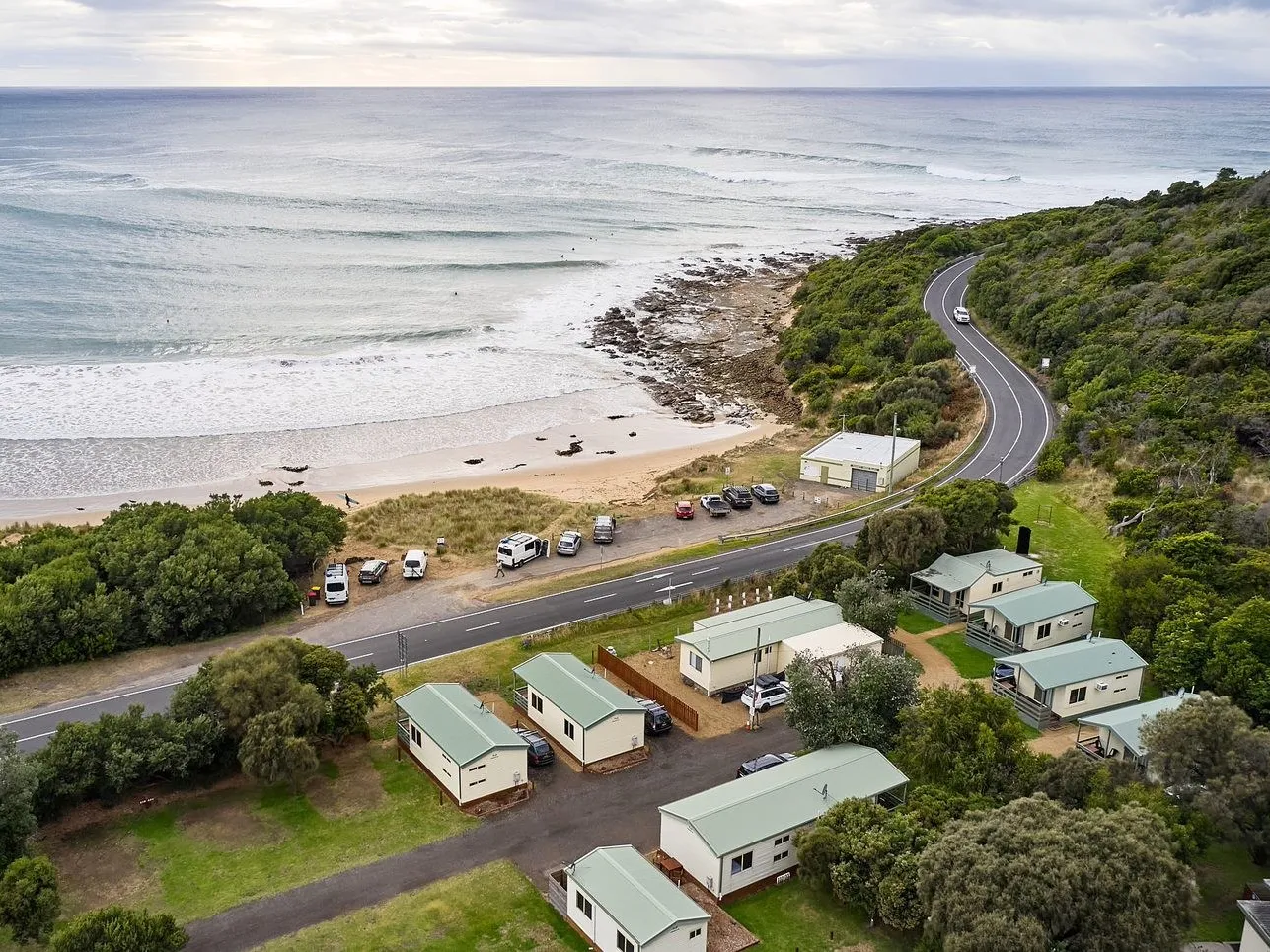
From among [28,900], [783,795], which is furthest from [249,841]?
[783,795]

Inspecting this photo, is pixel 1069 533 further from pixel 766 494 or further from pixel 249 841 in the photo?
pixel 249 841

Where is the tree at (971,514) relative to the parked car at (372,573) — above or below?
above

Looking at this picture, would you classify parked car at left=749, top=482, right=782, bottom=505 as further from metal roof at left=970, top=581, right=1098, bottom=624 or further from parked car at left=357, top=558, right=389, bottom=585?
parked car at left=357, top=558, right=389, bottom=585

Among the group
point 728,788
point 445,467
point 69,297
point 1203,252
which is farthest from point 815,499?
point 69,297

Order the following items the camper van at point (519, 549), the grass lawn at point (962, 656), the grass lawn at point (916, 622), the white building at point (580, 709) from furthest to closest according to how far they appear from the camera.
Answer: the camper van at point (519, 549)
the grass lawn at point (916, 622)
the grass lawn at point (962, 656)
the white building at point (580, 709)

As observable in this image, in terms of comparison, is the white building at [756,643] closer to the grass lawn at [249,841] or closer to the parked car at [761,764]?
the parked car at [761,764]

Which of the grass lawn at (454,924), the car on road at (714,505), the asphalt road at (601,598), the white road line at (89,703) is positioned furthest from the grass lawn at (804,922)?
the car on road at (714,505)

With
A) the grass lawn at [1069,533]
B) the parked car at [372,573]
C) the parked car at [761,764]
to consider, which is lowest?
the parked car at [372,573]
